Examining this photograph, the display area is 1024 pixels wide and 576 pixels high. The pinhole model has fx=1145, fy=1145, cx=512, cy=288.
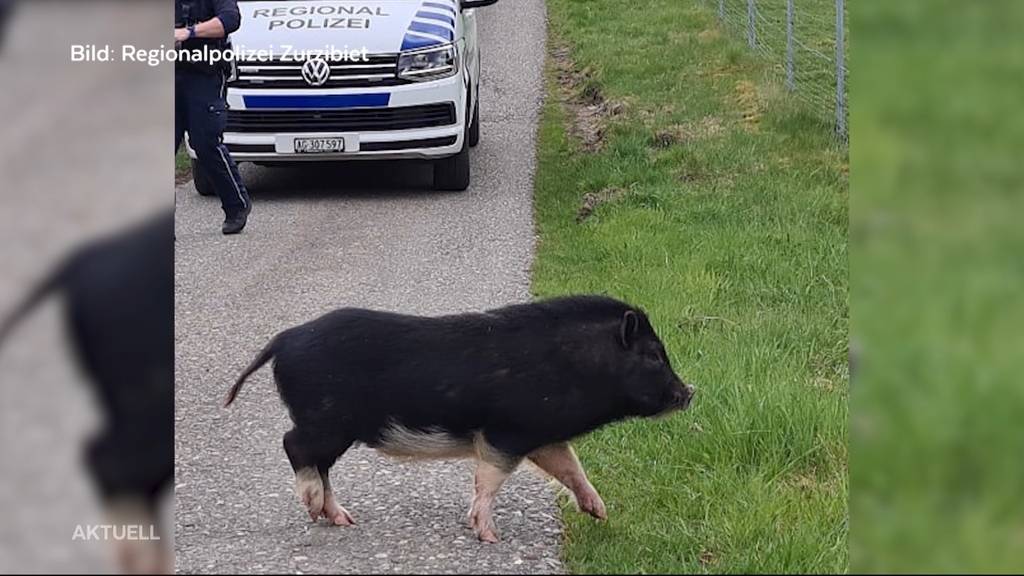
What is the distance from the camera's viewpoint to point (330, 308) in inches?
218

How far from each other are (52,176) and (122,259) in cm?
14

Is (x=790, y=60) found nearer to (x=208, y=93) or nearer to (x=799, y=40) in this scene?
(x=799, y=40)

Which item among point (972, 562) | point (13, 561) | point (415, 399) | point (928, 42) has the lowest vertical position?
point (415, 399)

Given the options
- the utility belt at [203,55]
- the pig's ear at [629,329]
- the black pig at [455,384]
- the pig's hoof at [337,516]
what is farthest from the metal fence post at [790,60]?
the pig's hoof at [337,516]

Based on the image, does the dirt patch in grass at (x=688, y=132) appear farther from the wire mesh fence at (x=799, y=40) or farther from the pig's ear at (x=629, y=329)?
the pig's ear at (x=629, y=329)

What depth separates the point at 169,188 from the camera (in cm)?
153

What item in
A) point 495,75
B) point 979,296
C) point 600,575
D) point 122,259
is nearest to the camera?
point 979,296

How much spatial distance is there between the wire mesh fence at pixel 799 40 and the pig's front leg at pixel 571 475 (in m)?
2.74

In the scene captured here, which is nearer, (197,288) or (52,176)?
(52,176)

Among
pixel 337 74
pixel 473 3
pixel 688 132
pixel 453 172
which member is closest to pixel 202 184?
pixel 337 74

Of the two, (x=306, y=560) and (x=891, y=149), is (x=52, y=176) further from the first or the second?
(x=306, y=560)

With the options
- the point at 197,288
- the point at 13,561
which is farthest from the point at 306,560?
the point at 197,288

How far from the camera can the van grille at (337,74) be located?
25.7ft

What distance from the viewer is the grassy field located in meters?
3.19
